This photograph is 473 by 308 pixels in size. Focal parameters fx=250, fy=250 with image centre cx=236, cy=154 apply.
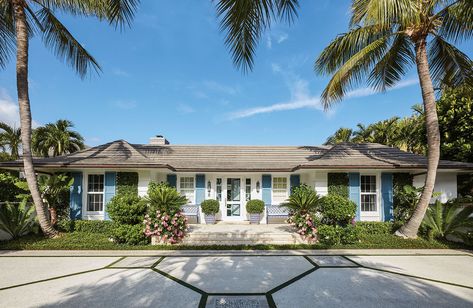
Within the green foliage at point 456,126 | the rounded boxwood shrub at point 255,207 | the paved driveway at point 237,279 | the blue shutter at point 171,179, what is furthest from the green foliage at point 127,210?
the green foliage at point 456,126

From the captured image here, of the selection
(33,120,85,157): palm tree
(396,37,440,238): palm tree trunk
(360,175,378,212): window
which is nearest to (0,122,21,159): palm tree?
(33,120,85,157): palm tree

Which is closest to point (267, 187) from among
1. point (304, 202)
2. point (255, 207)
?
point (255, 207)

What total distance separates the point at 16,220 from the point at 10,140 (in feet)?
53.0

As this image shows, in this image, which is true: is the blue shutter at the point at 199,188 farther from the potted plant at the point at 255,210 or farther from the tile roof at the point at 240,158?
the potted plant at the point at 255,210

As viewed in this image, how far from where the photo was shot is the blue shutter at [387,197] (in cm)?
1152

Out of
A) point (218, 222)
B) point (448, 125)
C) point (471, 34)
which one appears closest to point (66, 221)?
point (218, 222)

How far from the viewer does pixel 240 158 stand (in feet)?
48.5

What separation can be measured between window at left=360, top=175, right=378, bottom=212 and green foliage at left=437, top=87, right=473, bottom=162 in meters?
6.53

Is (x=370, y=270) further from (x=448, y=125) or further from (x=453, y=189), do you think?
(x=448, y=125)

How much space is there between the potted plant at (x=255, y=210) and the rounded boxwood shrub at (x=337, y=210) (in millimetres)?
3702

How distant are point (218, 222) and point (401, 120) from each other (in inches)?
883

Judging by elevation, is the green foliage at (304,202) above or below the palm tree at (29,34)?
below

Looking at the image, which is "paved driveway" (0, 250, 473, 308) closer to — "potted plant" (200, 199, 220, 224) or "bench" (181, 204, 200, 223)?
"potted plant" (200, 199, 220, 224)

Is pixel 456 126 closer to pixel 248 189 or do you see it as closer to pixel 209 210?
pixel 248 189
